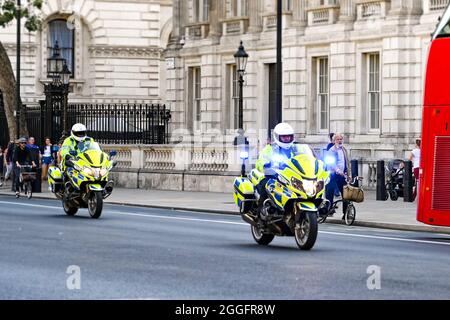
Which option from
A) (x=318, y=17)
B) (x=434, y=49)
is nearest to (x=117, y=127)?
(x=318, y=17)

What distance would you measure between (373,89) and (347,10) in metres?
2.53

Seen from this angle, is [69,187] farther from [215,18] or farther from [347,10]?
[215,18]

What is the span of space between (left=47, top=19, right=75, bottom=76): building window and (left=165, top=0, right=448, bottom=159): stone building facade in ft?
63.7

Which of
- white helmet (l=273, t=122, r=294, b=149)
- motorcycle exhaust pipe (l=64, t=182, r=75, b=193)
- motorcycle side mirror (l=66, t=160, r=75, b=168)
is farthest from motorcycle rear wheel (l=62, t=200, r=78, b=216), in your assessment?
white helmet (l=273, t=122, r=294, b=149)

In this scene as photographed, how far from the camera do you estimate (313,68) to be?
47.3 m

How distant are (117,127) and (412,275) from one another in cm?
3382

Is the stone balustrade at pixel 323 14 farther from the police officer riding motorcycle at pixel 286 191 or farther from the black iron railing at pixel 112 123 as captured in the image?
the police officer riding motorcycle at pixel 286 191

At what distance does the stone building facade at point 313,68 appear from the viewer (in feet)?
140

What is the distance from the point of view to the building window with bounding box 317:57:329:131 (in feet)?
154

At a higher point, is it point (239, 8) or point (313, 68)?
point (239, 8)

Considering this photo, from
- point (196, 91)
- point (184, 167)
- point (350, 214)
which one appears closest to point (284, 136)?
point (350, 214)

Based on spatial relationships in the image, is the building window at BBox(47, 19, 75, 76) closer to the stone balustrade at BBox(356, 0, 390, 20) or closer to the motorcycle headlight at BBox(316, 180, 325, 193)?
the stone balustrade at BBox(356, 0, 390, 20)

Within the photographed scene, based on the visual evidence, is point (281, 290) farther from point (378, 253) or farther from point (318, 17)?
point (318, 17)

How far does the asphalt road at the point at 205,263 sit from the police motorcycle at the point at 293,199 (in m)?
0.30
